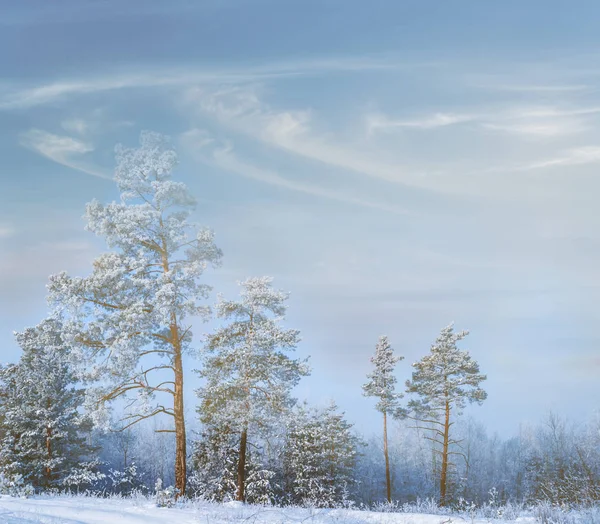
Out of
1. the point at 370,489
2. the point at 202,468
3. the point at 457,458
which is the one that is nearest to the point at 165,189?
the point at 202,468

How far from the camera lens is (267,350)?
2545 cm

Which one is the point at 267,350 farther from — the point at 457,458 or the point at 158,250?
the point at 457,458

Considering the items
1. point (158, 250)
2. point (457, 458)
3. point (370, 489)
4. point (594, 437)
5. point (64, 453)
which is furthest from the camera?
point (457, 458)

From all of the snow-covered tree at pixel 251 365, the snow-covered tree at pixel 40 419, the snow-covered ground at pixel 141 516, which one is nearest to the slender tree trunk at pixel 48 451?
the snow-covered tree at pixel 40 419

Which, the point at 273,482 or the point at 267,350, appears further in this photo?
the point at 273,482

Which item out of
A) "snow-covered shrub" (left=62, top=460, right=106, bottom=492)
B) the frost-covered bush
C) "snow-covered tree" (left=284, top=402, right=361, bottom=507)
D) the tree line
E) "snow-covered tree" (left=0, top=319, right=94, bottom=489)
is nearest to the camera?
the frost-covered bush

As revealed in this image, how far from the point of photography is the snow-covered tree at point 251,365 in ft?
81.2

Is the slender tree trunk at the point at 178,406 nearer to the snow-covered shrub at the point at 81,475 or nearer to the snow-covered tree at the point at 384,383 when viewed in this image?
the snow-covered shrub at the point at 81,475

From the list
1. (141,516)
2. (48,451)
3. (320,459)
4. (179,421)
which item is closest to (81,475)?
(48,451)

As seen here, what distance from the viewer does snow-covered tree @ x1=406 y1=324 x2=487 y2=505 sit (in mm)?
38656

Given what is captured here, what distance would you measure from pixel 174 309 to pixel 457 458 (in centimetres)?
6575

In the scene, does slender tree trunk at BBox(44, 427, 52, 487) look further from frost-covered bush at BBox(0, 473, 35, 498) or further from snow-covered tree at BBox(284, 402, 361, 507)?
frost-covered bush at BBox(0, 473, 35, 498)

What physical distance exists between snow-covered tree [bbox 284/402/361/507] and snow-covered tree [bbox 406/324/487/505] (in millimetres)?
6849

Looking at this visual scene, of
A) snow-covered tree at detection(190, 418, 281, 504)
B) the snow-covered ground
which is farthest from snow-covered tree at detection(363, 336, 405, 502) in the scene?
the snow-covered ground
